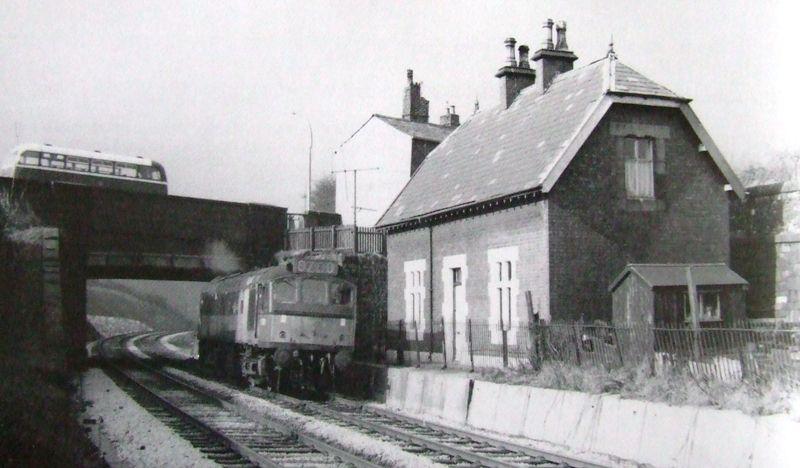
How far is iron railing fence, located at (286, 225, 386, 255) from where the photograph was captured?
34406 mm

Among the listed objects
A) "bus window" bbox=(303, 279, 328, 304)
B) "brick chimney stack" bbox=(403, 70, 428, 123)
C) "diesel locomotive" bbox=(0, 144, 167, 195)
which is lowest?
"bus window" bbox=(303, 279, 328, 304)

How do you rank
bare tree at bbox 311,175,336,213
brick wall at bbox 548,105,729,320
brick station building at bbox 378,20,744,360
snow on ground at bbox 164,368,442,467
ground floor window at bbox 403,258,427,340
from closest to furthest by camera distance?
snow on ground at bbox 164,368,442,467
brick wall at bbox 548,105,729,320
brick station building at bbox 378,20,744,360
ground floor window at bbox 403,258,427,340
bare tree at bbox 311,175,336,213

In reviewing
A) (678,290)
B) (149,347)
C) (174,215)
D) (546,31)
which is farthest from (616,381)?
(149,347)

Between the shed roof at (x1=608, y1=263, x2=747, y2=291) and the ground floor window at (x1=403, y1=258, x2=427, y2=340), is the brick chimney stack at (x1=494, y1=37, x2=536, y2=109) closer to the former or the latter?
the ground floor window at (x1=403, y1=258, x2=427, y2=340)

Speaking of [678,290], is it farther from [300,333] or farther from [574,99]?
[300,333]

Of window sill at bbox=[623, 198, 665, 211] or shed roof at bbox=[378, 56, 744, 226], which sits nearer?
shed roof at bbox=[378, 56, 744, 226]

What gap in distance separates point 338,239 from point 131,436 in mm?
21315

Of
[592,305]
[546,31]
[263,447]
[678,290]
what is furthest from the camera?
[546,31]

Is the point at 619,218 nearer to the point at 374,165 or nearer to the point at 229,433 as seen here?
the point at 229,433

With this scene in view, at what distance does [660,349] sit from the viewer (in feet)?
44.0

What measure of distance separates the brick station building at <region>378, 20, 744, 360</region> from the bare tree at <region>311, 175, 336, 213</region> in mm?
66917

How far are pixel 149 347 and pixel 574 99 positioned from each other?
36474 millimetres

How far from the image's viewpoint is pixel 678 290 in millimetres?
17797

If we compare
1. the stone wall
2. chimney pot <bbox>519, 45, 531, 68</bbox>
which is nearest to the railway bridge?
the stone wall
